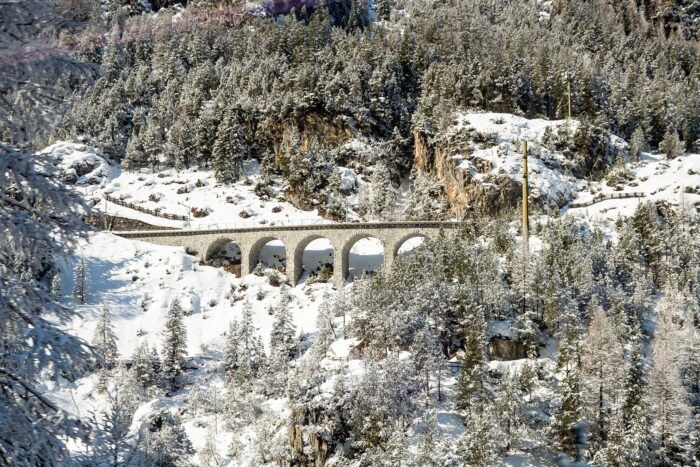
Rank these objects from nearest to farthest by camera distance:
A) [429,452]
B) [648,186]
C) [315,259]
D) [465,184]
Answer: [429,452], [648,186], [315,259], [465,184]

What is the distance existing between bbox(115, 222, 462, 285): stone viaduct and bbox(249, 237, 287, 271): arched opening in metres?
0.13

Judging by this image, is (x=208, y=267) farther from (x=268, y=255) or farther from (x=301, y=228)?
(x=301, y=228)

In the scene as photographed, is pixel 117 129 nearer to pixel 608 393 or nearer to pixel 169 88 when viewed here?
pixel 169 88

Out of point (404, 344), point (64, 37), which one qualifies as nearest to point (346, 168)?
point (404, 344)

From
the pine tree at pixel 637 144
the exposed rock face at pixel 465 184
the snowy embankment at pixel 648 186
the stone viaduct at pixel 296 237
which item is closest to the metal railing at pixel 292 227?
the stone viaduct at pixel 296 237

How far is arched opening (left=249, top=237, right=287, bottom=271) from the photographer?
68.1 m

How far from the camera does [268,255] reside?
71188mm

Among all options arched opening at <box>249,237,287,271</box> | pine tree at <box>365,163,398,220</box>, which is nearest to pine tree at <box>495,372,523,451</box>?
arched opening at <box>249,237,287,271</box>

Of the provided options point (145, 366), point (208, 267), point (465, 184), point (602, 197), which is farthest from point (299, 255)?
point (602, 197)

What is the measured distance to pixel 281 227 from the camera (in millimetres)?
66125

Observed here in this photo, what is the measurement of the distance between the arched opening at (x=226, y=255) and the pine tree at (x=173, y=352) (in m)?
16.9

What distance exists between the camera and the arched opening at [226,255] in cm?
6856

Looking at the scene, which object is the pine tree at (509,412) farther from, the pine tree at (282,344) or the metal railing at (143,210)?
the metal railing at (143,210)

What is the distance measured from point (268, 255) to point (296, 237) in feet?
23.3
